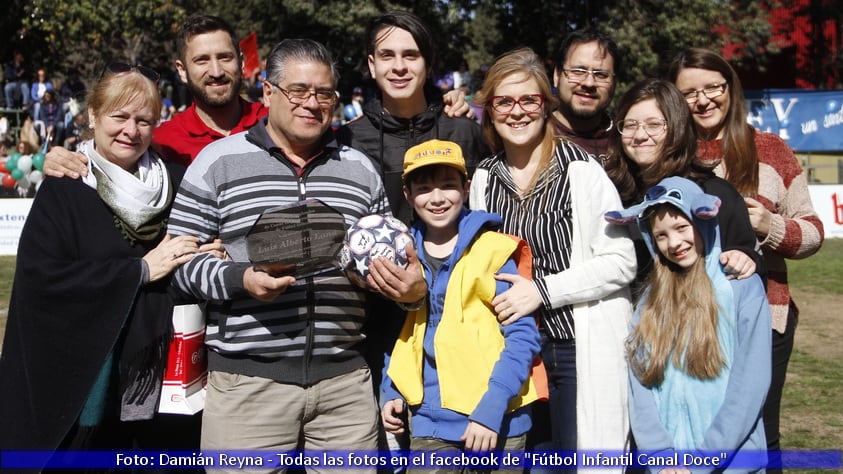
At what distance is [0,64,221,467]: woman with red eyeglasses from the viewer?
343 centimetres

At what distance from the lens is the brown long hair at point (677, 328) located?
11.4ft

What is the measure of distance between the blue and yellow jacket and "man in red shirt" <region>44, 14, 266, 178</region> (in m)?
1.78

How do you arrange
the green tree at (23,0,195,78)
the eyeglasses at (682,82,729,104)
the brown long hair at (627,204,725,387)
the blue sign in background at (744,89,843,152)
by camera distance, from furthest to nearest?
the green tree at (23,0,195,78)
the blue sign in background at (744,89,843,152)
the eyeglasses at (682,82,729,104)
the brown long hair at (627,204,725,387)

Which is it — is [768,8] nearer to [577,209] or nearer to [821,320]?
[821,320]

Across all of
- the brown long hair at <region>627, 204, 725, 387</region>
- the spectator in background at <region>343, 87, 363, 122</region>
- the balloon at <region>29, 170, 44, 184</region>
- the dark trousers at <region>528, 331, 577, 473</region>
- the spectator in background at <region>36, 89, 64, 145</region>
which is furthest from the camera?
the spectator in background at <region>343, 87, 363, 122</region>

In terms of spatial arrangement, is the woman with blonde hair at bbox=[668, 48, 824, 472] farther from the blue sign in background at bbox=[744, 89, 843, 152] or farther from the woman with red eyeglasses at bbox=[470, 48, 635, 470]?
the blue sign in background at bbox=[744, 89, 843, 152]

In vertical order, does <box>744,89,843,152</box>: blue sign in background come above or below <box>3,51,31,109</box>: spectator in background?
below

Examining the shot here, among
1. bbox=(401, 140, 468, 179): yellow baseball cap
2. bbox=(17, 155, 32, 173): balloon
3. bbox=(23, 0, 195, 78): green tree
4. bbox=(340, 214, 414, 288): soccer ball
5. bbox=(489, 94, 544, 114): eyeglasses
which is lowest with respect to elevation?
bbox=(340, 214, 414, 288): soccer ball

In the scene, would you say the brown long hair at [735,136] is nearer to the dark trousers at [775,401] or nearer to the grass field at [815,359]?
the dark trousers at [775,401]

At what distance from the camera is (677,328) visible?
353cm

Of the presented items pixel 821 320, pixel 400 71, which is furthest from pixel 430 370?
pixel 821 320

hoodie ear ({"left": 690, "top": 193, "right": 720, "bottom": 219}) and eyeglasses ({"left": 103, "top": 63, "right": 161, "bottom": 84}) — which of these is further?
eyeglasses ({"left": 103, "top": 63, "right": 161, "bottom": 84})

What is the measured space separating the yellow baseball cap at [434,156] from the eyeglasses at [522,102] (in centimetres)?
37
